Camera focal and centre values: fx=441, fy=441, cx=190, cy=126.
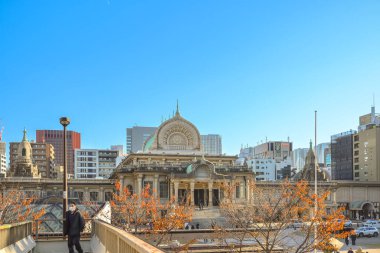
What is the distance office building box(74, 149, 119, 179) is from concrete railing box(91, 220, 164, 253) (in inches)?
5921

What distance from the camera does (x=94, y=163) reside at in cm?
16600

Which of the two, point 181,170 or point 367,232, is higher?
point 181,170

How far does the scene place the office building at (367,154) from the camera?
359 ft

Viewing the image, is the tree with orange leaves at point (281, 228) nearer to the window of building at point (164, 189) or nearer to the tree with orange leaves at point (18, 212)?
the tree with orange leaves at point (18, 212)

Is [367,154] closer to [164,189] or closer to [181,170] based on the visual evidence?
[181,170]

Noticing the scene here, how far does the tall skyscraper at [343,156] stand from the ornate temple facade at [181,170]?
49.1 meters

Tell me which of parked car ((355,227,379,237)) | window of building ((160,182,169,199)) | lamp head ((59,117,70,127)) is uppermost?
lamp head ((59,117,70,127))

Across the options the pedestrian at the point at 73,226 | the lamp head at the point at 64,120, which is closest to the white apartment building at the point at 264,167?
the lamp head at the point at 64,120

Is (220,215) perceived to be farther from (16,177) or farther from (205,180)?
(16,177)

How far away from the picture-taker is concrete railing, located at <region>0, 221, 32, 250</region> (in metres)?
13.8

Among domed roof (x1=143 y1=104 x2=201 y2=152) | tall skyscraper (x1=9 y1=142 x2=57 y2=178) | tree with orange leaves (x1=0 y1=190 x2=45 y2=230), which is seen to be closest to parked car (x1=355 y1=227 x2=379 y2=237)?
domed roof (x1=143 y1=104 x2=201 y2=152)

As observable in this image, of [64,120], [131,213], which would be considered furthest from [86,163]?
[64,120]

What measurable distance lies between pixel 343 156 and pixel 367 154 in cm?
1915

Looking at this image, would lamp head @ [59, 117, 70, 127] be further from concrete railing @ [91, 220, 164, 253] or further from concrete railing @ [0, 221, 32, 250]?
concrete railing @ [91, 220, 164, 253]
